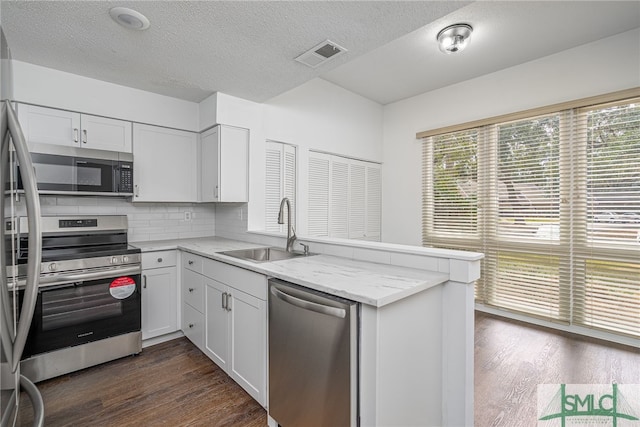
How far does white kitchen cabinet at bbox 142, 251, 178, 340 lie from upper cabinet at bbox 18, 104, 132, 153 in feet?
3.52

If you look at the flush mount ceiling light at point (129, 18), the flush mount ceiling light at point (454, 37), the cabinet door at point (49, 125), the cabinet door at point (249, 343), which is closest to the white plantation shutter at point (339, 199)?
the flush mount ceiling light at point (454, 37)

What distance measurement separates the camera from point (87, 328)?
7.54 feet

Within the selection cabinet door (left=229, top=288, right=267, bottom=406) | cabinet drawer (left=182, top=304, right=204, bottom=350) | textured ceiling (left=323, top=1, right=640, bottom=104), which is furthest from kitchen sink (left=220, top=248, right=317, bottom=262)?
textured ceiling (left=323, top=1, right=640, bottom=104)

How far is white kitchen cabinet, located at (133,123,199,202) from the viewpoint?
2.94 metres

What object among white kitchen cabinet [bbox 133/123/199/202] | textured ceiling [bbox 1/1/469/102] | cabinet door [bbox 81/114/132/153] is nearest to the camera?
textured ceiling [bbox 1/1/469/102]

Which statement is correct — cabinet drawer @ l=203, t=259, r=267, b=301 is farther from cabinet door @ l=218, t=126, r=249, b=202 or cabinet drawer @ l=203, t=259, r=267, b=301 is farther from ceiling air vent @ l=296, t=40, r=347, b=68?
ceiling air vent @ l=296, t=40, r=347, b=68

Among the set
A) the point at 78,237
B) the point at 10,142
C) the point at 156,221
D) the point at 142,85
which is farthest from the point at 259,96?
the point at 10,142

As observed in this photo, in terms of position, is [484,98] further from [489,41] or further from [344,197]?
[344,197]

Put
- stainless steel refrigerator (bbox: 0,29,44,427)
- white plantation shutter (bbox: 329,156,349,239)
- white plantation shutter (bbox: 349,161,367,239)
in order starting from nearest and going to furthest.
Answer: stainless steel refrigerator (bbox: 0,29,44,427) → white plantation shutter (bbox: 329,156,349,239) → white plantation shutter (bbox: 349,161,367,239)

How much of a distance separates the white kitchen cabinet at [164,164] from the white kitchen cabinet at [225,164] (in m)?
0.13

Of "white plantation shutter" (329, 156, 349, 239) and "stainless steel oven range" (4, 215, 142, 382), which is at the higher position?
"white plantation shutter" (329, 156, 349, 239)

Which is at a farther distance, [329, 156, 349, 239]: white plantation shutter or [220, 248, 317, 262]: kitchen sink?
[329, 156, 349, 239]: white plantation shutter

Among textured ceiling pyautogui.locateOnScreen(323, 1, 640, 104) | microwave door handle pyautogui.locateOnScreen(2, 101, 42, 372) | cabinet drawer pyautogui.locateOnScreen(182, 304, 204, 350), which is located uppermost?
textured ceiling pyautogui.locateOnScreen(323, 1, 640, 104)

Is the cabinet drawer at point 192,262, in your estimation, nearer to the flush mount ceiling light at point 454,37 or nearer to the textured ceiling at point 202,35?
the textured ceiling at point 202,35
